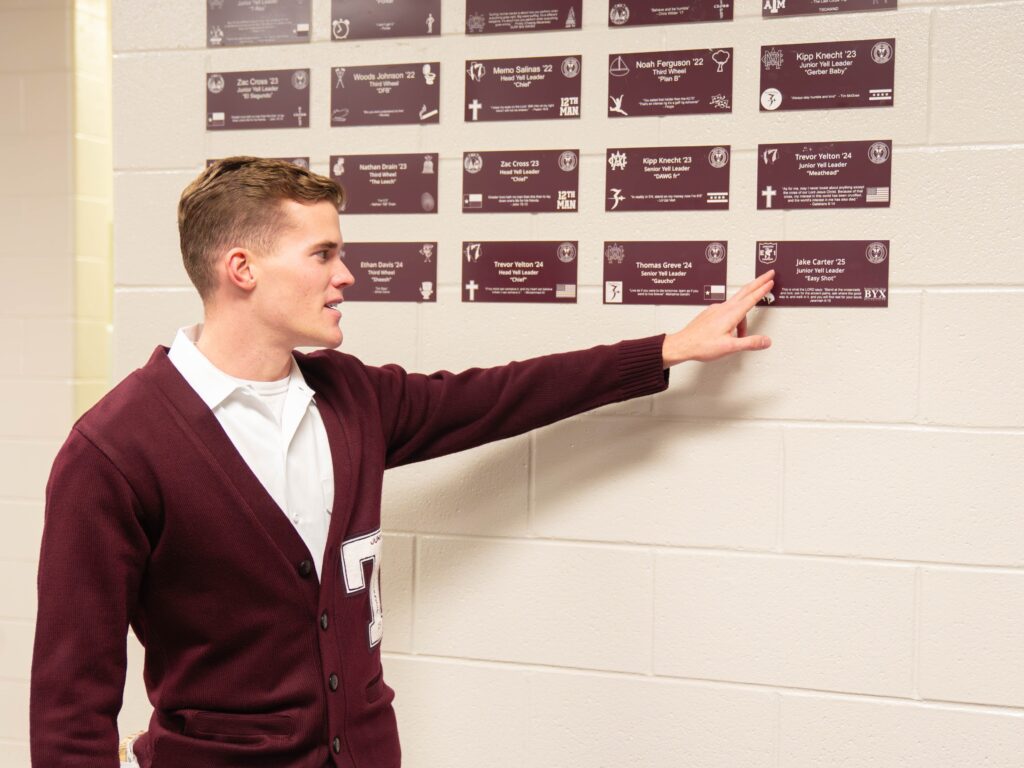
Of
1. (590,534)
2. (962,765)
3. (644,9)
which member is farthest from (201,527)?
(962,765)

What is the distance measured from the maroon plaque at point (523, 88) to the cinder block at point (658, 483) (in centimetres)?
63

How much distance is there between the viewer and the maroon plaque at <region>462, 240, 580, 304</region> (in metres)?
2.00

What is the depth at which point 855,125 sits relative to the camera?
185 centimetres

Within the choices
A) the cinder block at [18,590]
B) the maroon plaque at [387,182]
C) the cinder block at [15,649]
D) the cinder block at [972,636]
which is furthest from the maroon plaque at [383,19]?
the cinder block at [15,649]

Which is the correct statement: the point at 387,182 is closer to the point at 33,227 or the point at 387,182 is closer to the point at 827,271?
the point at 827,271

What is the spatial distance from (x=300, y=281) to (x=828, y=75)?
105cm

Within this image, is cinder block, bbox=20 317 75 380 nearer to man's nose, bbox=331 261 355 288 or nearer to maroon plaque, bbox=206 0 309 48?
maroon plaque, bbox=206 0 309 48

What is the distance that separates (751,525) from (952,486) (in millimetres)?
369

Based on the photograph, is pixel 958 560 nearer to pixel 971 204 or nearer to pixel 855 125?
pixel 971 204

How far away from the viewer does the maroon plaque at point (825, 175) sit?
6.04 feet

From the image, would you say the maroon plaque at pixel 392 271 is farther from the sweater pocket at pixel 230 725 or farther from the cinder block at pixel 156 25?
the sweater pocket at pixel 230 725

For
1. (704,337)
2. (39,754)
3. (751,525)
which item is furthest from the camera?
(751,525)

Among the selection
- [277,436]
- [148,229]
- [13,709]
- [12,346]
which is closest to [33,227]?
[12,346]

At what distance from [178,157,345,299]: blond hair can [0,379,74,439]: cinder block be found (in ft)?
5.39
